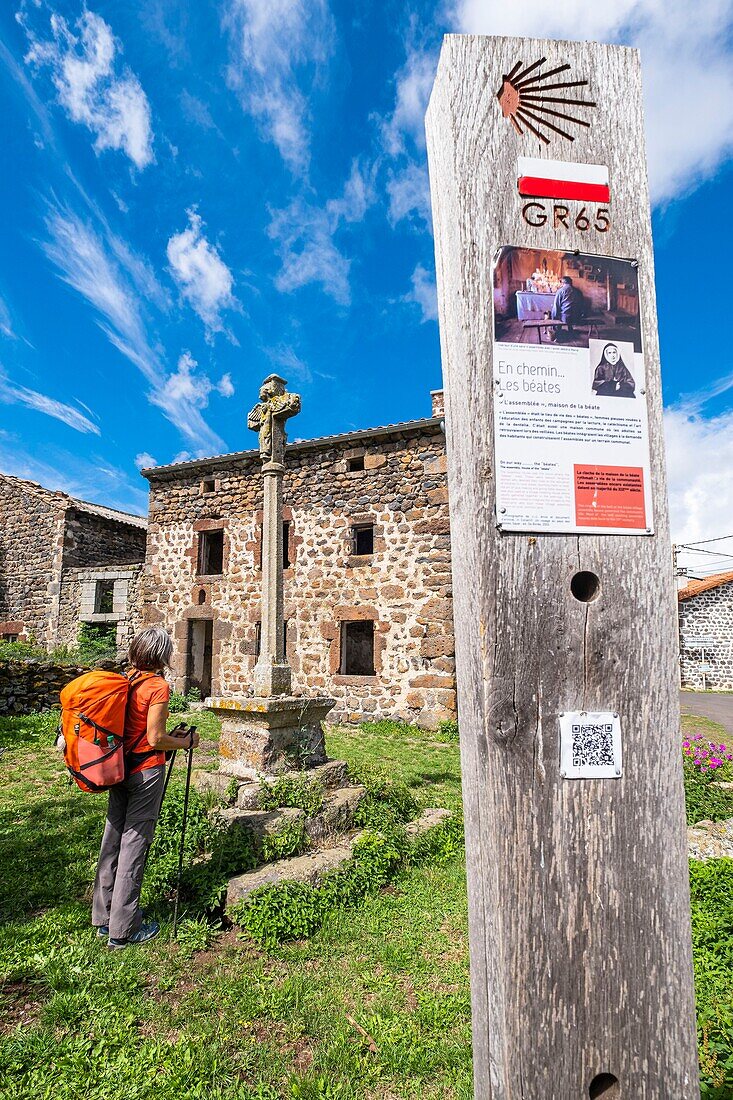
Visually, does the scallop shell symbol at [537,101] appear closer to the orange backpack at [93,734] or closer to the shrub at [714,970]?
the shrub at [714,970]

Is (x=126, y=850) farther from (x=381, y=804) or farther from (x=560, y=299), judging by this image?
(x=560, y=299)

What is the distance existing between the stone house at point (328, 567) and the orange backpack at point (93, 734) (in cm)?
730

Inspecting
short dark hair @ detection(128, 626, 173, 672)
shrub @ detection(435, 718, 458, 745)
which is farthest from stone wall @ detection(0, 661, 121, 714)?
short dark hair @ detection(128, 626, 173, 672)

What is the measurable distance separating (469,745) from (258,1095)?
1925 mm

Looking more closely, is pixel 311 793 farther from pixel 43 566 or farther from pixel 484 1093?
pixel 43 566

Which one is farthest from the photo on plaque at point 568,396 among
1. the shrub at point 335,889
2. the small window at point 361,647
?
the small window at point 361,647

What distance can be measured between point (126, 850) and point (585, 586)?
121 inches

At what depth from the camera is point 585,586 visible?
119 centimetres

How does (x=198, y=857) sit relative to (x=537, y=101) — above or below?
below

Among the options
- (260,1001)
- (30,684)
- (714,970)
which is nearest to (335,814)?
(260,1001)

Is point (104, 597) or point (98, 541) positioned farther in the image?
point (98, 541)

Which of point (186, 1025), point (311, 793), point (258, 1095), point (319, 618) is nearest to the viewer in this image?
point (258, 1095)

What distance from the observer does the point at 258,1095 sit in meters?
2.08

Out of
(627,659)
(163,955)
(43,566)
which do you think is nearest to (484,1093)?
(627,659)
